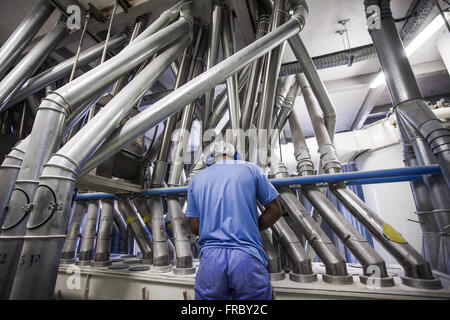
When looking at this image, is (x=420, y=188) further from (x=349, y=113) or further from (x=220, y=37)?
(x=349, y=113)

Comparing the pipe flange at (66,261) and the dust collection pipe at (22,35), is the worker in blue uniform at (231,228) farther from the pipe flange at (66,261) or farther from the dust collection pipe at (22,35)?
the dust collection pipe at (22,35)

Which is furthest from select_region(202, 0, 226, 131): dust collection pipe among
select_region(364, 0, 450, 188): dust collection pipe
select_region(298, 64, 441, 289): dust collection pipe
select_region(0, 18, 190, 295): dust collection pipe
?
select_region(364, 0, 450, 188): dust collection pipe

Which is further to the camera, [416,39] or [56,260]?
[416,39]

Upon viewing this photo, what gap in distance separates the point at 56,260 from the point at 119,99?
0.72 m

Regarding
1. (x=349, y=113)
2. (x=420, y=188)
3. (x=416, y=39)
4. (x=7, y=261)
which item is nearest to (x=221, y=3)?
(x=416, y=39)

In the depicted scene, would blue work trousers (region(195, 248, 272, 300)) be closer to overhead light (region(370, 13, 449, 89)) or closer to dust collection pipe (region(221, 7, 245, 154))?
dust collection pipe (region(221, 7, 245, 154))

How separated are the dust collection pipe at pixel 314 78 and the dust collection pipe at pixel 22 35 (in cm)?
208

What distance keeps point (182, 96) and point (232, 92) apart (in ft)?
2.35

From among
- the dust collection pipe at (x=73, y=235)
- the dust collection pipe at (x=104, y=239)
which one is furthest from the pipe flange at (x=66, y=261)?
the dust collection pipe at (x=104, y=239)

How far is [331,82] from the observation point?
286cm

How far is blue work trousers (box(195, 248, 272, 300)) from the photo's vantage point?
78 centimetres

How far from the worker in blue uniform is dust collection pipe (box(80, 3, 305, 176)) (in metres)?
0.34

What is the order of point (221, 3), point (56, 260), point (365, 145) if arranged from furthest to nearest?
point (365, 145) < point (221, 3) < point (56, 260)
